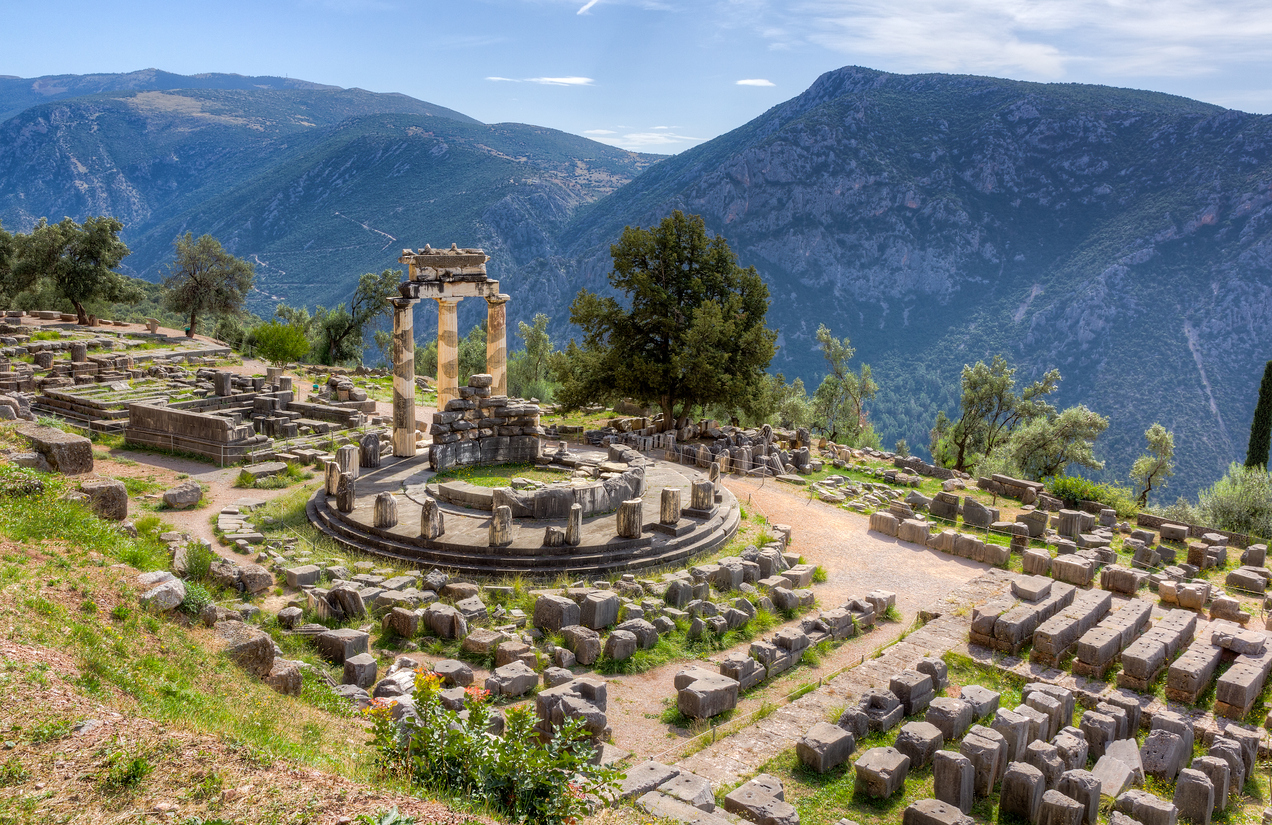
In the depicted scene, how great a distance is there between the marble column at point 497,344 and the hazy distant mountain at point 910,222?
182ft

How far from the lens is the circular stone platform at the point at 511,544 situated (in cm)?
1697

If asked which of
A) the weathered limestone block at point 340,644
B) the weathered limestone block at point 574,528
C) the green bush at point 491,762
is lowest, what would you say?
the weathered limestone block at point 340,644

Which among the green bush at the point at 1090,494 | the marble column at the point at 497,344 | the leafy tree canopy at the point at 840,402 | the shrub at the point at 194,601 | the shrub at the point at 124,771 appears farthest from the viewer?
the leafy tree canopy at the point at 840,402

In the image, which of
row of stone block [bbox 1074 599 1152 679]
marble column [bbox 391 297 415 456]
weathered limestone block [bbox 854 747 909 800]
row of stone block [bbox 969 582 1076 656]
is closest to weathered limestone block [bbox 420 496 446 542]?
marble column [bbox 391 297 415 456]

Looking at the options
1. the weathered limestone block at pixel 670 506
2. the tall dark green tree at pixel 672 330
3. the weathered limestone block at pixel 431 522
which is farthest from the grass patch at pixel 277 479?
the weathered limestone block at pixel 670 506

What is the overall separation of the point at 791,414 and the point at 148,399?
31.2 m

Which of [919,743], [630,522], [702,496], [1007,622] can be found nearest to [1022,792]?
[919,743]

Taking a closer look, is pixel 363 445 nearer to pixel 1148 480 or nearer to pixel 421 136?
pixel 1148 480

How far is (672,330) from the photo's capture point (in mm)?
31531

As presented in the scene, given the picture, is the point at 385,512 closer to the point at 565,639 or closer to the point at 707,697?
the point at 565,639

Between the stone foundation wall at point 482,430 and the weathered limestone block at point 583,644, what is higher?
the stone foundation wall at point 482,430

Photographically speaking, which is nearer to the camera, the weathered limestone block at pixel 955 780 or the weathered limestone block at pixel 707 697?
the weathered limestone block at pixel 955 780

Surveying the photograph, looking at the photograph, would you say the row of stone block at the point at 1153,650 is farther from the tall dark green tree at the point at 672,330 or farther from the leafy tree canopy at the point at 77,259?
the leafy tree canopy at the point at 77,259

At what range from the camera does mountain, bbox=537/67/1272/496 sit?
237ft
